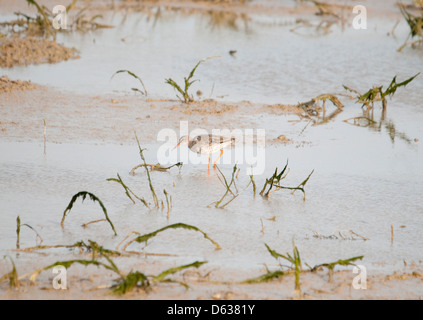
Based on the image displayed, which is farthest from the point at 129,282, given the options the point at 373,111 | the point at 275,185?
the point at 373,111

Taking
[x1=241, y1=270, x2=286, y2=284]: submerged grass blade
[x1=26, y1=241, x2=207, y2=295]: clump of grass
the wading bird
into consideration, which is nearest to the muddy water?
the wading bird

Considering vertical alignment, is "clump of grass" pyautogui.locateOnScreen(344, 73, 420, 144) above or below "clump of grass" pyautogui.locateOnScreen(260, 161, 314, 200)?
above

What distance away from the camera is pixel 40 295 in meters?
4.13

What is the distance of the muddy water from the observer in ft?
16.8

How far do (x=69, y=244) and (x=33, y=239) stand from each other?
10.8 inches

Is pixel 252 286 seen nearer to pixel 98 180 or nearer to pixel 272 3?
pixel 98 180

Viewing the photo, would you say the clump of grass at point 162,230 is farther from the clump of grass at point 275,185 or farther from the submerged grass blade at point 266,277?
the clump of grass at point 275,185

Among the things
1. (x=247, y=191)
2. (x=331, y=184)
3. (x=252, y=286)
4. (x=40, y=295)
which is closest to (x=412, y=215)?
(x=331, y=184)

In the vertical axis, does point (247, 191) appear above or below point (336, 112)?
below

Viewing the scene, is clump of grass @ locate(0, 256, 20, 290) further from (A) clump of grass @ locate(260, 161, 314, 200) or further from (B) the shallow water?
(B) the shallow water

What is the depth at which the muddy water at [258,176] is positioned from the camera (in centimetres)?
512

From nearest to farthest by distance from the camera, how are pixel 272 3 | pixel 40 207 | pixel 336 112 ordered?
pixel 40 207 → pixel 336 112 → pixel 272 3
